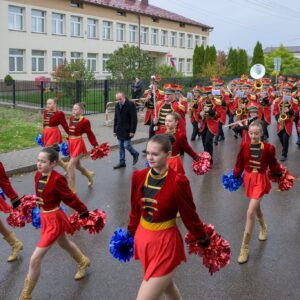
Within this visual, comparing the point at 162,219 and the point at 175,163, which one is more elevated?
the point at 162,219

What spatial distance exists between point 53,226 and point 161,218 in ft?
4.71

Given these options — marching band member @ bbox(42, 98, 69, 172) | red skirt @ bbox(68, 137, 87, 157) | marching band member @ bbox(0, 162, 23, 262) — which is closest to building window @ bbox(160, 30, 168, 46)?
marching band member @ bbox(42, 98, 69, 172)

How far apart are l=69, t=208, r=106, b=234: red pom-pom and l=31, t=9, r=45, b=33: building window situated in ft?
112

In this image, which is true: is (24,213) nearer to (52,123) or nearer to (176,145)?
(176,145)

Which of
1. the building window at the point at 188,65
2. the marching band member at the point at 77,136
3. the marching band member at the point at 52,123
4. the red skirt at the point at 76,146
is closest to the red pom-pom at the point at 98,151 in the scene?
the marching band member at the point at 77,136

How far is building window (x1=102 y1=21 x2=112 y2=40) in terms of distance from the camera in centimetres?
4388

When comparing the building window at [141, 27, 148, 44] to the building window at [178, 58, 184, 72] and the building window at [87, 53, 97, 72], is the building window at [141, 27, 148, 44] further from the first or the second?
the building window at [178, 58, 184, 72]

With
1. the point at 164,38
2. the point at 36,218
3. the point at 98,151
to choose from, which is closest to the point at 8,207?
the point at 36,218

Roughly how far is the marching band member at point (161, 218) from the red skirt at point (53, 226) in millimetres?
1123

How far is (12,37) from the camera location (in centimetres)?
3444

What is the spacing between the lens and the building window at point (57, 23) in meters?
38.3

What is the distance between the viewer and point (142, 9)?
49.0 meters

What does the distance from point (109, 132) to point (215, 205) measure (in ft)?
28.9

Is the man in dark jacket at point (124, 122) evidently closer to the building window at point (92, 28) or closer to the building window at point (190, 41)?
the building window at point (92, 28)
